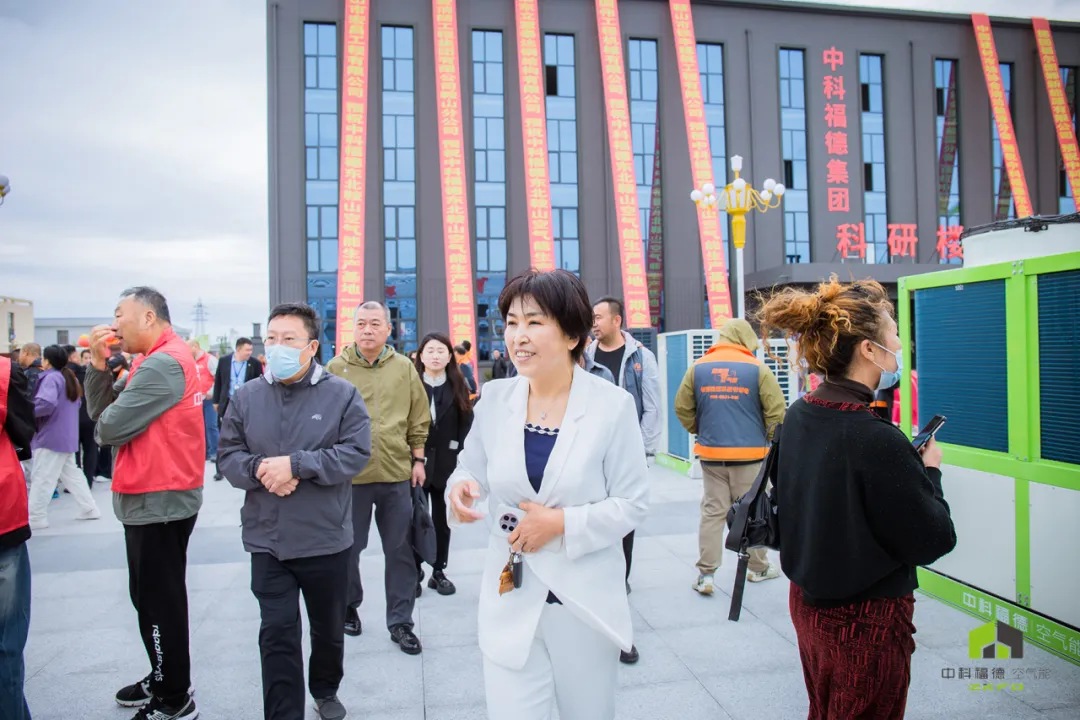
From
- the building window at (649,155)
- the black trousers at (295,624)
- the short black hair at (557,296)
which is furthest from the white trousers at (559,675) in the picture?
the building window at (649,155)

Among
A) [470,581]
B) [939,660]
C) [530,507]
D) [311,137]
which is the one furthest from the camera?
[311,137]

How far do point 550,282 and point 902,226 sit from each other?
2476cm

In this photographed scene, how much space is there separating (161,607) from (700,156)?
61.4 ft

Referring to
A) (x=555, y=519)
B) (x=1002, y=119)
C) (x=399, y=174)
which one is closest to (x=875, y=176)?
(x=1002, y=119)

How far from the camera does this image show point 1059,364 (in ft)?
11.4

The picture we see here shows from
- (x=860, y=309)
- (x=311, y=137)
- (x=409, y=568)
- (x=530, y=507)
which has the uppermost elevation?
(x=311, y=137)

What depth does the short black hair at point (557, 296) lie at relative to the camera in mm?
2064

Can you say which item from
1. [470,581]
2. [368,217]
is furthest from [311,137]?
[470,581]

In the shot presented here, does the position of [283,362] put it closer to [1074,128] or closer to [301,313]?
[301,313]

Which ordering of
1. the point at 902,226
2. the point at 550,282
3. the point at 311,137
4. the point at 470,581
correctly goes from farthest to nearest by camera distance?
the point at 902,226 < the point at 311,137 < the point at 470,581 < the point at 550,282

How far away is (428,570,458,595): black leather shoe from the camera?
476 centimetres

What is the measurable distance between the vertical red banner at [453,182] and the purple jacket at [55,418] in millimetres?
11276

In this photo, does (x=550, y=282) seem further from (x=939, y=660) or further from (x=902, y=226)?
(x=902, y=226)

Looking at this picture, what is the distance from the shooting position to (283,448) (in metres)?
2.85
